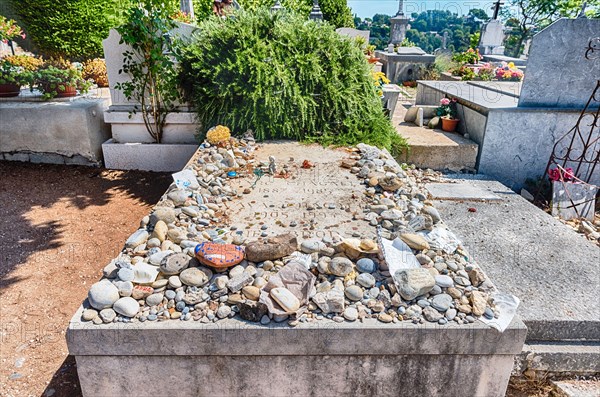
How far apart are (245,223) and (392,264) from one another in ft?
3.56

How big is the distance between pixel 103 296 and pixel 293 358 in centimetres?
97

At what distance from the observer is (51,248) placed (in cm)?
362

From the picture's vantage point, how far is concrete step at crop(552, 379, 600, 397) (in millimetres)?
2326

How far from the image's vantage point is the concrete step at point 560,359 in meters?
A: 2.40

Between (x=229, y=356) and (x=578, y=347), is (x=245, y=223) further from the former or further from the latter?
(x=578, y=347)

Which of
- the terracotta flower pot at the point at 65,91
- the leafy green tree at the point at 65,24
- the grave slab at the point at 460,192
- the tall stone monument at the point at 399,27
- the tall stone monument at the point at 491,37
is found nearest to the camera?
the grave slab at the point at 460,192

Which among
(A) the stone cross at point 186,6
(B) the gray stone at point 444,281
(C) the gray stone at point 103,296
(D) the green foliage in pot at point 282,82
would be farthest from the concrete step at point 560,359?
(A) the stone cross at point 186,6

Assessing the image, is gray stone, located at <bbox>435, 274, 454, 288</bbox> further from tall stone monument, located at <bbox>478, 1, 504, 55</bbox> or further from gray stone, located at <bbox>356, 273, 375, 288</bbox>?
tall stone monument, located at <bbox>478, 1, 504, 55</bbox>

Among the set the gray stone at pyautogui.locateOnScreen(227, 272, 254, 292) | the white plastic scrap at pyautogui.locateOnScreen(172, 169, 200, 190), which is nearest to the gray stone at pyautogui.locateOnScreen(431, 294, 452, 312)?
the gray stone at pyautogui.locateOnScreen(227, 272, 254, 292)

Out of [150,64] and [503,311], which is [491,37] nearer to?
[150,64]

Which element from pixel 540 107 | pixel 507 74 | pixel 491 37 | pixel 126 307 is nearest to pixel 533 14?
pixel 491 37

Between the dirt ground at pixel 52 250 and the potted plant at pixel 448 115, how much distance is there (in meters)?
3.92

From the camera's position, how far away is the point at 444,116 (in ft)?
19.5

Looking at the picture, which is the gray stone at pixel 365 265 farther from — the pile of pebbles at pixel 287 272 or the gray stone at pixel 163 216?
the gray stone at pixel 163 216
